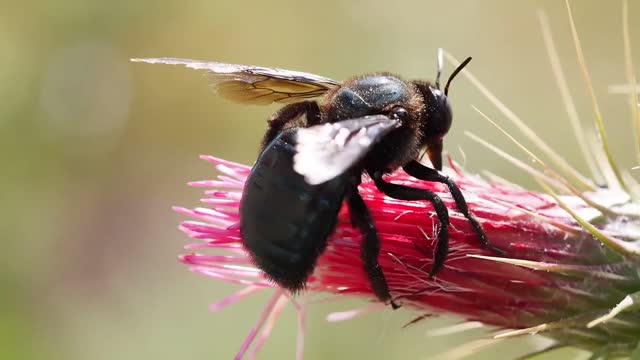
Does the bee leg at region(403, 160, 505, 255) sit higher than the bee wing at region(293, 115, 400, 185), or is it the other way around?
the bee wing at region(293, 115, 400, 185)

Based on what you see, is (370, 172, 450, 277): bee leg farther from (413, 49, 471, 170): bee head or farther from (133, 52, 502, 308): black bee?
(413, 49, 471, 170): bee head

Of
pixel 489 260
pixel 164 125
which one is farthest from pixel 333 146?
pixel 164 125

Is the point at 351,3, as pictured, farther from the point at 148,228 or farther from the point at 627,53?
the point at 627,53

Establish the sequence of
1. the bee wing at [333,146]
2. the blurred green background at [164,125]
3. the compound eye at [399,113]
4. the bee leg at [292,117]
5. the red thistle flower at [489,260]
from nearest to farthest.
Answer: the bee wing at [333,146] < the compound eye at [399,113] < the red thistle flower at [489,260] < the bee leg at [292,117] < the blurred green background at [164,125]

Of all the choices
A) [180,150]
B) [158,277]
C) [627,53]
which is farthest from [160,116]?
[627,53]

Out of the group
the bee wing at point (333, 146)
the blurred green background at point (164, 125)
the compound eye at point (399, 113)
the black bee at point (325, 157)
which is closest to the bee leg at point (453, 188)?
the black bee at point (325, 157)

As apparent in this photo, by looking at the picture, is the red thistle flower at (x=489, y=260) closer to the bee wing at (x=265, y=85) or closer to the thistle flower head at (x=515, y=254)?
the thistle flower head at (x=515, y=254)

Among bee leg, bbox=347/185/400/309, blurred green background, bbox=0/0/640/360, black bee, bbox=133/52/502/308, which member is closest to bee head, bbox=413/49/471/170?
black bee, bbox=133/52/502/308

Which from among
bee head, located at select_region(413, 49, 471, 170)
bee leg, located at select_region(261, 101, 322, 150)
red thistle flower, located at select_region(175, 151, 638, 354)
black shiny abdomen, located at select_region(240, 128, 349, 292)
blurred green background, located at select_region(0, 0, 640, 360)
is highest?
bee head, located at select_region(413, 49, 471, 170)
